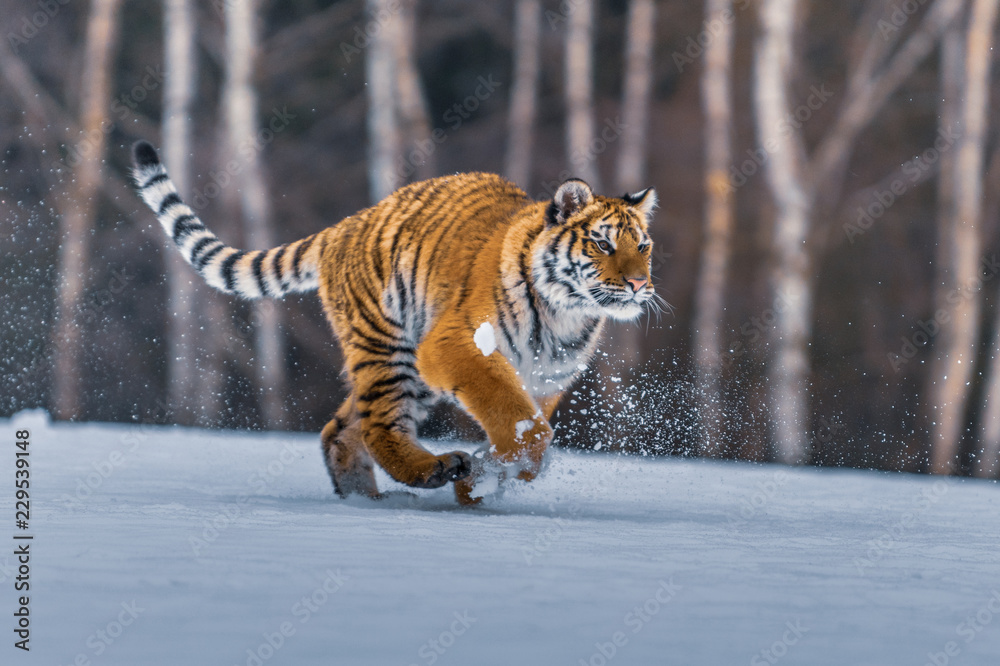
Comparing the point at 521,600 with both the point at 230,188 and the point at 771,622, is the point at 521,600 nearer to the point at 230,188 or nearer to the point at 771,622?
the point at 771,622

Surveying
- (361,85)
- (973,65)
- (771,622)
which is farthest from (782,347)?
(771,622)

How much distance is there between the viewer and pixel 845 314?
1347cm

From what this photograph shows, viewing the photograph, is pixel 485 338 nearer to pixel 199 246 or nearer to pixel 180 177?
pixel 199 246

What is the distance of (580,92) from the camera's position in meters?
11.5

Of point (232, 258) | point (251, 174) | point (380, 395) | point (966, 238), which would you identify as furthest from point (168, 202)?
point (966, 238)

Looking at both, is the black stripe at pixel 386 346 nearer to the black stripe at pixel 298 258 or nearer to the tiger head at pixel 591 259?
the black stripe at pixel 298 258

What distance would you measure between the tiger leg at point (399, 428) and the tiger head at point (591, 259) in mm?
790

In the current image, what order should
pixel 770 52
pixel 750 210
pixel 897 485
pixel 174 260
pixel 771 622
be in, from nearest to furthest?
pixel 771 622 → pixel 897 485 → pixel 770 52 → pixel 174 260 → pixel 750 210

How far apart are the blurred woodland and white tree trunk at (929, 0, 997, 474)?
3 centimetres

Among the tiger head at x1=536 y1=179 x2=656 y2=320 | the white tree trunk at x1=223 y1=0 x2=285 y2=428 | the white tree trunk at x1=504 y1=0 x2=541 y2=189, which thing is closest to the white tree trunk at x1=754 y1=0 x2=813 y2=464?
the white tree trunk at x1=504 y1=0 x2=541 y2=189

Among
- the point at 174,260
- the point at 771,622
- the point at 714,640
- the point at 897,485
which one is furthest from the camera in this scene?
the point at 174,260

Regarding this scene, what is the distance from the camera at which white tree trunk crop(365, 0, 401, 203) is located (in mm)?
11172

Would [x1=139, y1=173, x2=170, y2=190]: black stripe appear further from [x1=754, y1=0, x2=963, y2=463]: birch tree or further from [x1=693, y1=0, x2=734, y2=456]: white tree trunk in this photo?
[x1=754, y1=0, x2=963, y2=463]: birch tree

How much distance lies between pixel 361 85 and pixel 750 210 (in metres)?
5.23
